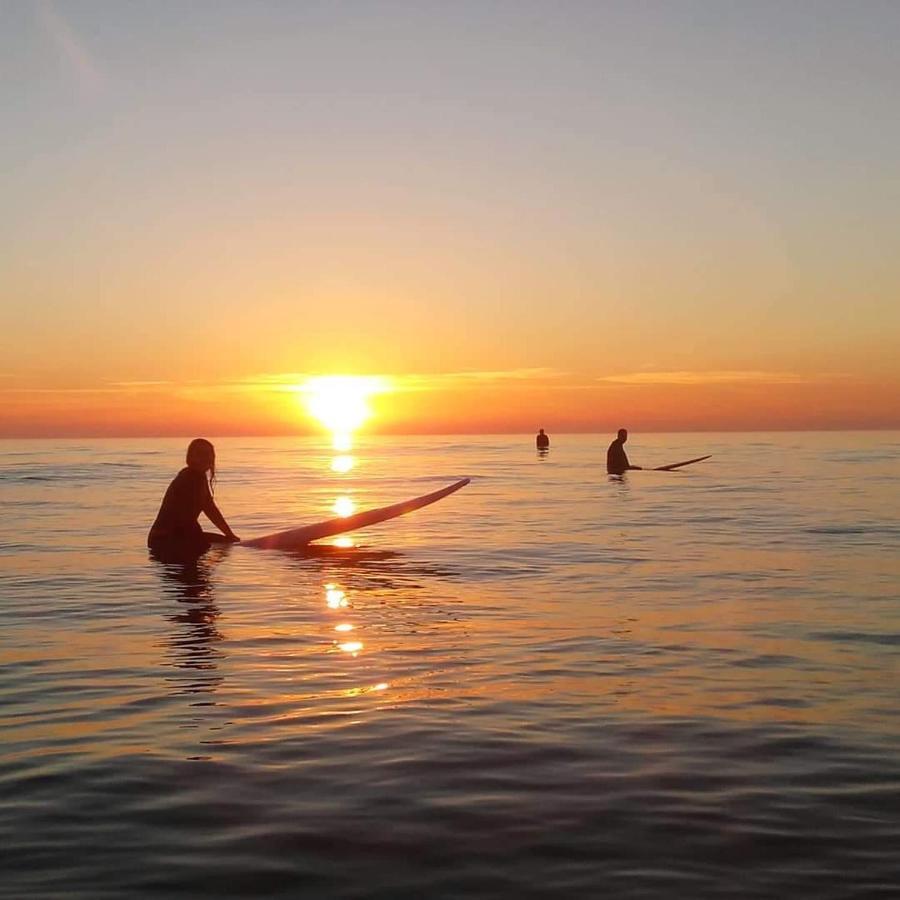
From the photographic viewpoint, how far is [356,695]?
324 inches

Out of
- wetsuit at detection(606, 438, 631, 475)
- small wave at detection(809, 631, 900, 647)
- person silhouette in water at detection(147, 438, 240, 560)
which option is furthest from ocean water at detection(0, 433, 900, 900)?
wetsuit at detection(606, 438, 631, 475)

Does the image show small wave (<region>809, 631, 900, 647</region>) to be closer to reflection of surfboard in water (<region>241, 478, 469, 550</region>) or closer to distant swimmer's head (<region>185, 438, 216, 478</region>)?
distant swimmer's head (<region>185, 438, 216, 478</region>)

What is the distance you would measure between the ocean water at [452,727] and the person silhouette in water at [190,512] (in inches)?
20.4

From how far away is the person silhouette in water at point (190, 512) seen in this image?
15805mm

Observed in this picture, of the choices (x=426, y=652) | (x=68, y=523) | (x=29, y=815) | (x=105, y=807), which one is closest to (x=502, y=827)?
(x=105, y=807)

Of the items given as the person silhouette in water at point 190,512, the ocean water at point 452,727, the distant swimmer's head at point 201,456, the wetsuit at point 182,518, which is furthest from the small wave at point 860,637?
the wetsuit at point 182,518

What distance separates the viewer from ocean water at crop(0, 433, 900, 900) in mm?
4781

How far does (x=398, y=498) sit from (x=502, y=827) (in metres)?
29.6

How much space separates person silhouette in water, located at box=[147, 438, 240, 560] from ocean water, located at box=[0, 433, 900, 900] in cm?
52

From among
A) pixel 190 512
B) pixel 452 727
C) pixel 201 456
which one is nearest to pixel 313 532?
pixel 190 512

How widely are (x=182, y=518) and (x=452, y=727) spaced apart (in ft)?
35.7

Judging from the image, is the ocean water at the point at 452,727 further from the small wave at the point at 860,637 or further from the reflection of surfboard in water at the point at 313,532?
the reflection of surfboard in water at the point at 313,532

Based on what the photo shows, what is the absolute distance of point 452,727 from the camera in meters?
7.21

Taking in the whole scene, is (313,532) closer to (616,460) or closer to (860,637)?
(860,637)
